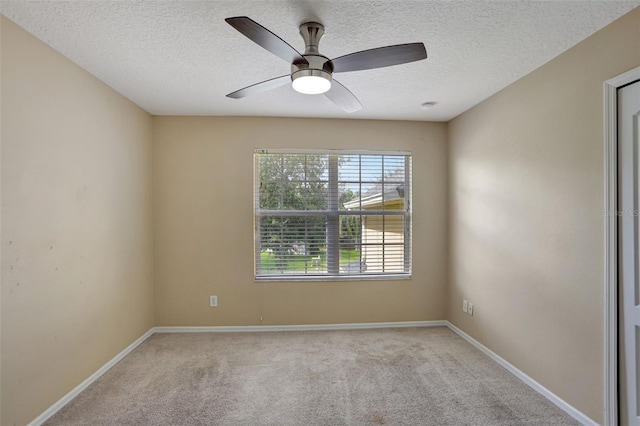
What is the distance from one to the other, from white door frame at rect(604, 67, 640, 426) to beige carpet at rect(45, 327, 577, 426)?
1.28 ft

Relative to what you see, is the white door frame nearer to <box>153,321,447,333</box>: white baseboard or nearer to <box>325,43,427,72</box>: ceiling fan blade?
<box>325,43,427,72</box>: ceiling fan blade

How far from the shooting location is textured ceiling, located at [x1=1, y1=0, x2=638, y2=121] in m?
1.61

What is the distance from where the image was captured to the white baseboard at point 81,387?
1917mm

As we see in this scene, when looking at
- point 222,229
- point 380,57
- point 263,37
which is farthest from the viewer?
point 222,229

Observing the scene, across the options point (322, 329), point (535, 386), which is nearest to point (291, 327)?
point (322, 329)

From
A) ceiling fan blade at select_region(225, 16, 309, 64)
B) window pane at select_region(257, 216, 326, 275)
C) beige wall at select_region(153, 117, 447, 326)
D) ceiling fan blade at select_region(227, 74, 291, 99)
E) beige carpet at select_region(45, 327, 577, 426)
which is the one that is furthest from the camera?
window pane at select_region(257, 216, 326, 275)

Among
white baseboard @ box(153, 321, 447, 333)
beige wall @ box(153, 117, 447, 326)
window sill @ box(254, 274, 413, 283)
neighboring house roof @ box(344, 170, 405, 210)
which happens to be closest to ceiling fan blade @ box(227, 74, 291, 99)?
beige wall @ box(153, 117, 447, 326)

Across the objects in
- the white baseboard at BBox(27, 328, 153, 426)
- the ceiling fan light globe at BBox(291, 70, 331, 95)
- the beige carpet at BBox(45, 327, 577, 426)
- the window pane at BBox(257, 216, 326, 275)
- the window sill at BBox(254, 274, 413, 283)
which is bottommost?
the beige carpet at BBox(45, 327, 577, 426)

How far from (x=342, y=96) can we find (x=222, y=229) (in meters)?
2.11

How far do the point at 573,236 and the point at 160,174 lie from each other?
3788 mm

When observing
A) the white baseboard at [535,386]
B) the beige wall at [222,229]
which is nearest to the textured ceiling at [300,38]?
the beige wall at [222,229]

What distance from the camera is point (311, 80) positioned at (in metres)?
1.63

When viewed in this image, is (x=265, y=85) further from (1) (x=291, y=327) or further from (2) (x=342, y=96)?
(1) (x=291, y=327)

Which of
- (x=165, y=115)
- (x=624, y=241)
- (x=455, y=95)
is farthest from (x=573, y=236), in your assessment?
(x=165, y=115)
